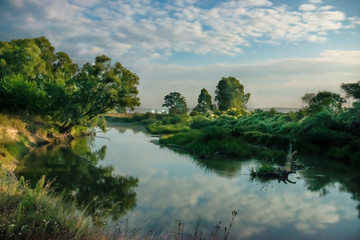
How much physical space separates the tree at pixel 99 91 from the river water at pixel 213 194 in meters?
10.9

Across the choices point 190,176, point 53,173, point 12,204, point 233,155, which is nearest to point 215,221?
point 12,204

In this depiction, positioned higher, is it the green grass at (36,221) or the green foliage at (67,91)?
the green foliage at (67,91)

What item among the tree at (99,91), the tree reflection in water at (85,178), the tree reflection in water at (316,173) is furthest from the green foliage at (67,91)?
the tree reflection in water at (316,173)

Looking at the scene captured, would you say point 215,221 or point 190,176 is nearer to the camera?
point 215,221

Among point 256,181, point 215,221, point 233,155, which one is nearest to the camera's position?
point 215,221

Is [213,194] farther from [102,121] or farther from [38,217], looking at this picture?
[102,121]

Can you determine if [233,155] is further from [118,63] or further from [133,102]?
[118,63]

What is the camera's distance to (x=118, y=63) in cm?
3509

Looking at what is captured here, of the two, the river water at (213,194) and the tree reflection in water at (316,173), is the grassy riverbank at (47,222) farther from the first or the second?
the tree reflection in water at (316,173)

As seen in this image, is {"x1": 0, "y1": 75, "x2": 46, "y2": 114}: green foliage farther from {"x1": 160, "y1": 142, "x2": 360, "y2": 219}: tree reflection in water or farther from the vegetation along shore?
{"x1": 160, "y1": 142, "x2": 360, "y2": 219}: tree reflection in water

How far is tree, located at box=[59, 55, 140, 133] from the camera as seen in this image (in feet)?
109

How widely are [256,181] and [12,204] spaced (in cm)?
1171

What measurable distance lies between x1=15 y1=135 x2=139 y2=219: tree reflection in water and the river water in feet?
0.13

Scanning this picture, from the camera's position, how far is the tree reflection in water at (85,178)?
11953 millimetres
